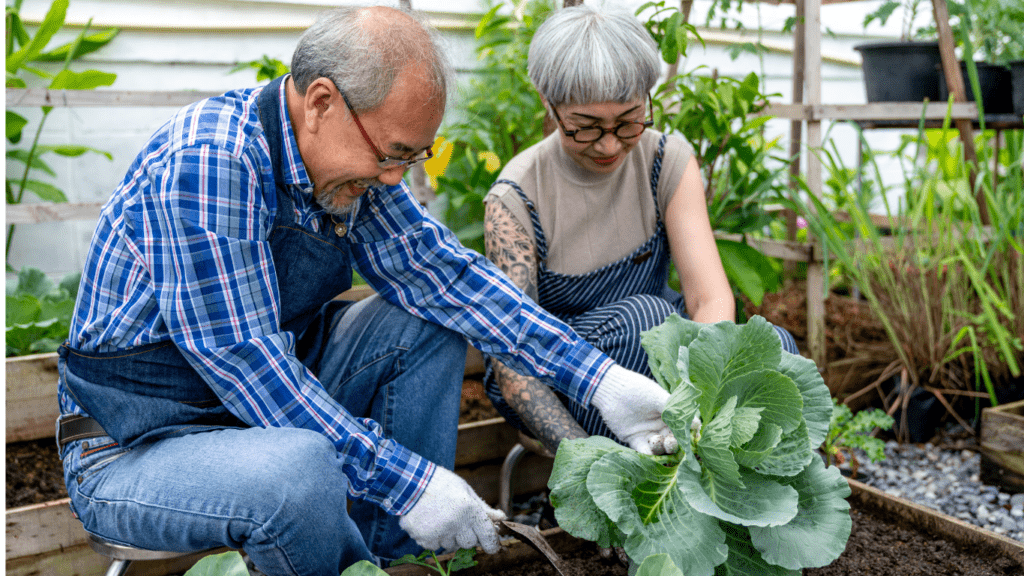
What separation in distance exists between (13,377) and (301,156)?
1.06 m

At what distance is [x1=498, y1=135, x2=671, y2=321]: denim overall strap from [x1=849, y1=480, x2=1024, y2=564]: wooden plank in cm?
66

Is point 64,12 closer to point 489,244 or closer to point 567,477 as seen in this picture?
point 489,244

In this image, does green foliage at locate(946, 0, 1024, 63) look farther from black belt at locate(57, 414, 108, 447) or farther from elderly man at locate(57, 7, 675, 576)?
black belt at locate(57, 414, 108, 447)

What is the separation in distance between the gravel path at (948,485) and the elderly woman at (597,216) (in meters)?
0.78

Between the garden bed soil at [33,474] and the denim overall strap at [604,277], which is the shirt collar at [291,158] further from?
the garden bed soil at [33,474]

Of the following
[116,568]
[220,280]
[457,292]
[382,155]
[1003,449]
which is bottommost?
[1003,449]

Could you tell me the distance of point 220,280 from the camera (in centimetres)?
118

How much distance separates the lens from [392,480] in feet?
4.08

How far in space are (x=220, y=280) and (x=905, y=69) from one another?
2844 millimetres

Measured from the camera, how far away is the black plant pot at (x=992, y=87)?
9.86 feet

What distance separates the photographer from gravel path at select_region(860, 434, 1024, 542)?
192cm

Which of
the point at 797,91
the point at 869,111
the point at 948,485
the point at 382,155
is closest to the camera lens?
the point at 382,155

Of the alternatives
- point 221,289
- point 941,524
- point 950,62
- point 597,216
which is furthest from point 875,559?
point 950,62

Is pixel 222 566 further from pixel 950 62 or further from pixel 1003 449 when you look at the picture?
pixel 950 62
